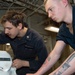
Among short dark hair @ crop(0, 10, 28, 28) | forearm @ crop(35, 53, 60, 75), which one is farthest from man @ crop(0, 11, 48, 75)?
forearm @ crop(35, 53, 60, 75)

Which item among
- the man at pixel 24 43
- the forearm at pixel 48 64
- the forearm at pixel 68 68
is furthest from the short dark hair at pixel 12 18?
the forearm at pixel 68 68

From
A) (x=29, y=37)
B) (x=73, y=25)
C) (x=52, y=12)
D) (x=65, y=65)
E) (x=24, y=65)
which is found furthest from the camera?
(x=29, y=37)

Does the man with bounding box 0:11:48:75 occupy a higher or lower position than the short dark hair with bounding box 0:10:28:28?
lower

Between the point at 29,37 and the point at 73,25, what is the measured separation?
66 cm

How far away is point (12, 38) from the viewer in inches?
81.4

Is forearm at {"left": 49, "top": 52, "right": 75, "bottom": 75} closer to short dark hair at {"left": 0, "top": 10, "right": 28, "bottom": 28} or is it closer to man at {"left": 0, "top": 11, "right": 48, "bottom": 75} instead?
man at {"left": 0, "top": 11, "right": 48, "bottom": 75}

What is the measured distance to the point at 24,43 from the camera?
1997 millimetres

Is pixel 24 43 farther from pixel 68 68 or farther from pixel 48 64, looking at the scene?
pixel 68 68

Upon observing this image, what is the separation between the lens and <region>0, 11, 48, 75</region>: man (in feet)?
6.39

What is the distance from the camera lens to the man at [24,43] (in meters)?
1.95

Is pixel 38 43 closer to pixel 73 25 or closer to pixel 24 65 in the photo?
pixel 24 65

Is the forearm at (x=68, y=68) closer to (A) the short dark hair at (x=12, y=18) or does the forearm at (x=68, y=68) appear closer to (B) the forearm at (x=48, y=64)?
(B) the forearm at (x=48, y=64)

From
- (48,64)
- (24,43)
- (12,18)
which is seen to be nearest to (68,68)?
(48,64)

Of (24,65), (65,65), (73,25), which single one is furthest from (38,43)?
(65,65)
